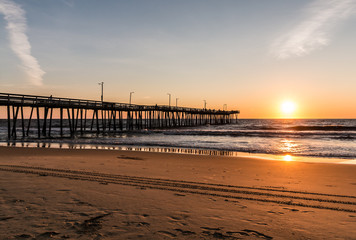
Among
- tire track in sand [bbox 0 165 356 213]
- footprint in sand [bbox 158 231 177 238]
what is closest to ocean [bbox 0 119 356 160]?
tire track in sand [bbox 0 165 356 213]

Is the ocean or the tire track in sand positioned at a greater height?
the tire track in sand

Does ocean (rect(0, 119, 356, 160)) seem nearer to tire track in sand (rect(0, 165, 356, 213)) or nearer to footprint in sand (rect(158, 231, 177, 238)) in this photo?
tire track in sand (rect(0, 165, 356, 213))

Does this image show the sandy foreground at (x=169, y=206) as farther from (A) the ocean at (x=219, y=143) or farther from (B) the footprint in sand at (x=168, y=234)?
(A) the ocean at (x=219, y=143)

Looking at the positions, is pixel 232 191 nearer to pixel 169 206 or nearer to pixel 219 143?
pixel 169 206

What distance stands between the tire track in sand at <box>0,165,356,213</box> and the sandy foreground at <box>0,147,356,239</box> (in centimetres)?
2

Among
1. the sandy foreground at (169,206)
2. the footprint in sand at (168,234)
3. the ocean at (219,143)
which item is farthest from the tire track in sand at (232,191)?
the ocean at (219,143)

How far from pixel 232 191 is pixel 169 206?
84.4 inches

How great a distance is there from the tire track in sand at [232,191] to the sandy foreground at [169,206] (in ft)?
0.07

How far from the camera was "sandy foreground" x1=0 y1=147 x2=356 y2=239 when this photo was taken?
414 cm

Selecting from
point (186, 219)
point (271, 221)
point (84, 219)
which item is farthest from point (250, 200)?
point (84, 219)

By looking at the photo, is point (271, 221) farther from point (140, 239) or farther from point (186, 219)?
point (140, 239)

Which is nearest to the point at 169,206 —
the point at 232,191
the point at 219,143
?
the point at 232,191

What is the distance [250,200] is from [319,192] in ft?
7.55

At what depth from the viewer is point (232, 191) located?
6.93m
